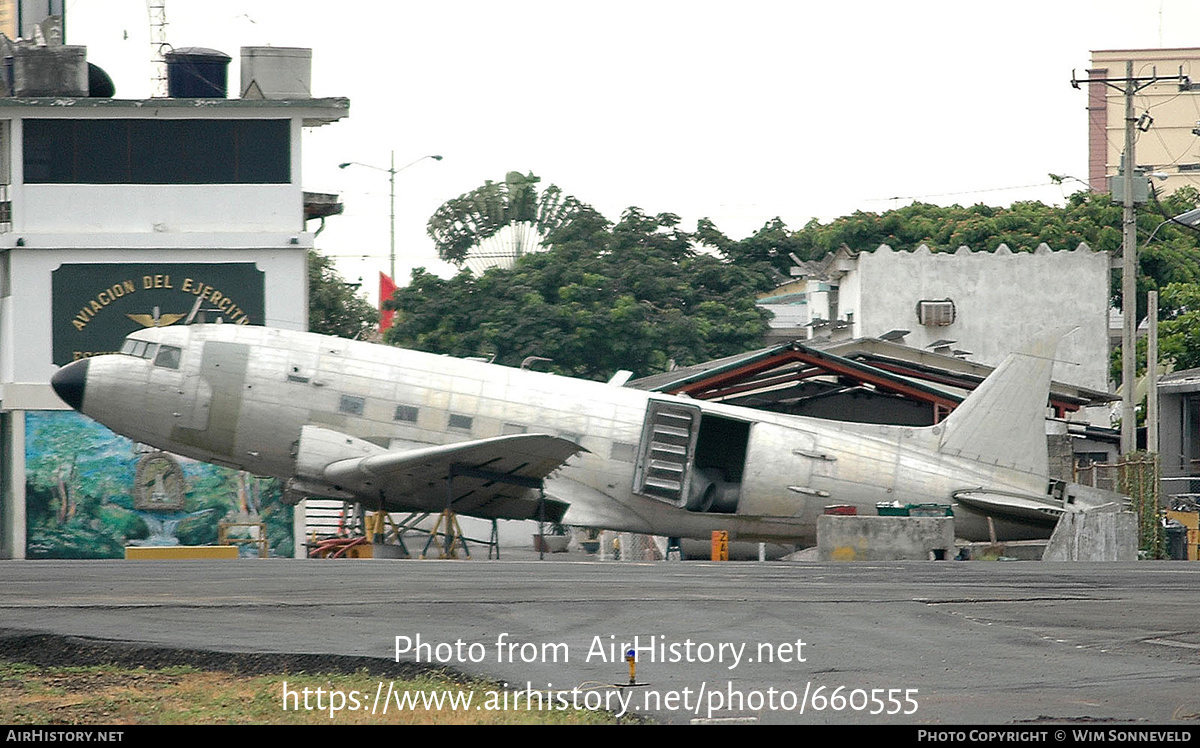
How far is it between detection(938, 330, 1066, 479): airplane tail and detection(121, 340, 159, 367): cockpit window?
663 inches

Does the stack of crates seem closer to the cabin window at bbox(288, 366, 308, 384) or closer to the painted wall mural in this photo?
the cabin window at bbox(288, 366, 308, 384)

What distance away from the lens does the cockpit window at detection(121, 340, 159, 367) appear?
94.8 feet

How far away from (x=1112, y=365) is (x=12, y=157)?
1843 inches

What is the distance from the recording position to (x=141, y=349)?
95.3ft

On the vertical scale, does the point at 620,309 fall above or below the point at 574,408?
above

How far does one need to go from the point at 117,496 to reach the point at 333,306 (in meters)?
33.7

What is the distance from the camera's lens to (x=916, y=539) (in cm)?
2877

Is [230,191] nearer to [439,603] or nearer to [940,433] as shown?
[940,433]

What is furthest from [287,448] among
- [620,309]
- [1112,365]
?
[1112,365]

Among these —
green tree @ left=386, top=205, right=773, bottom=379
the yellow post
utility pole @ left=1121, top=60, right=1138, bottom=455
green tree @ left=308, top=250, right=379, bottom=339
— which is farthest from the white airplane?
green tree @ left=308, top=250, right=379, bottom=339

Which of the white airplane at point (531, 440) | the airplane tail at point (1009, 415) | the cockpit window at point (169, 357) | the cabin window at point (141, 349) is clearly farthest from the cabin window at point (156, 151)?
the airplane tail at point (1009, 415)

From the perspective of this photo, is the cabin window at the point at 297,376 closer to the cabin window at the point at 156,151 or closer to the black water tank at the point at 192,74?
the cabin window at the point at 156,151

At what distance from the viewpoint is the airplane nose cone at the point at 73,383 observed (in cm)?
2908

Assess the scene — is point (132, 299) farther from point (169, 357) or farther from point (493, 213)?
point (493, 213)
